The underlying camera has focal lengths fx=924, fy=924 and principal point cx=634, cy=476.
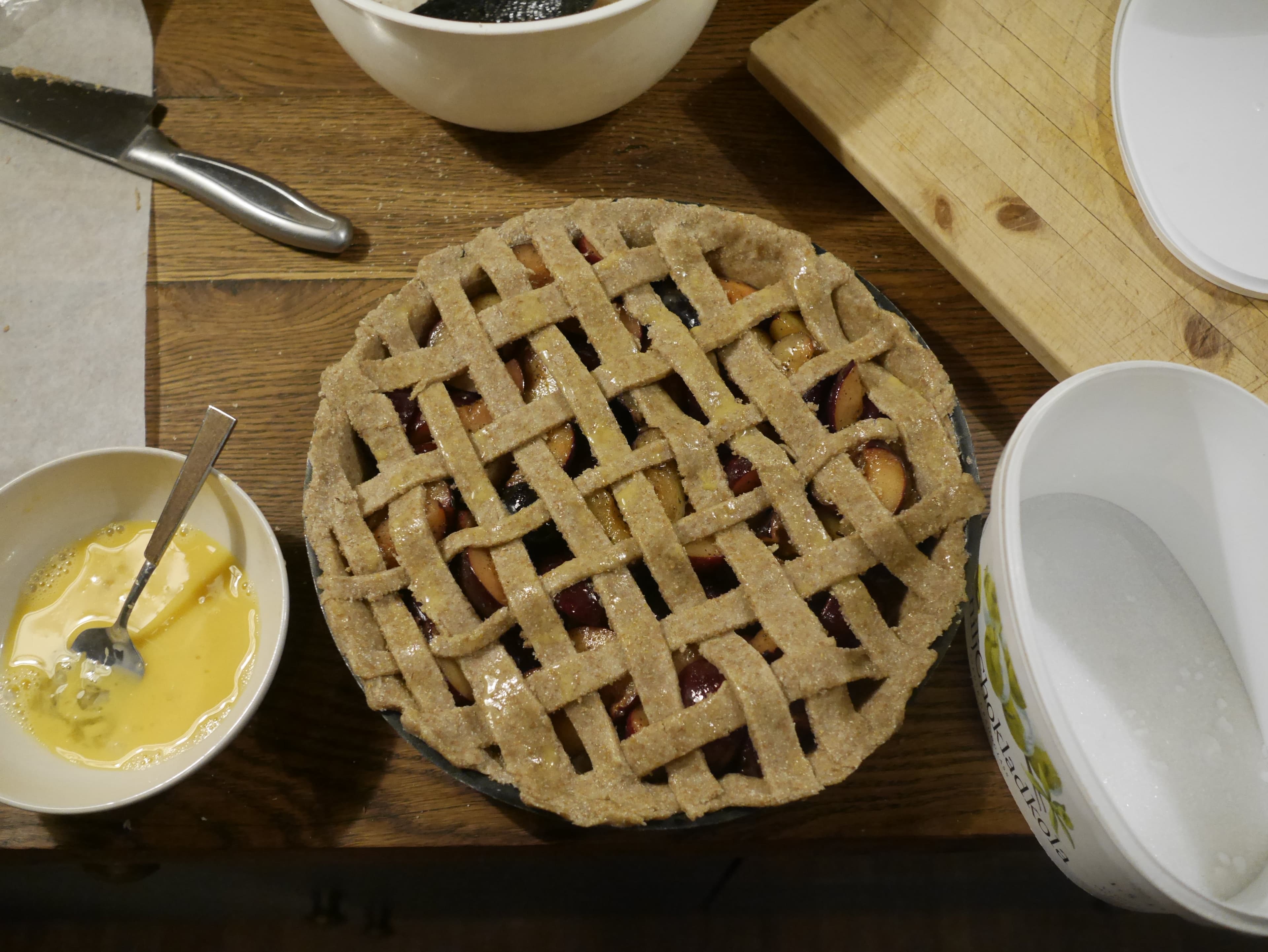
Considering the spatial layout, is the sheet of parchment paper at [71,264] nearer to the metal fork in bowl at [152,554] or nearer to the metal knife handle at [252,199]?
the metal knife handle at [252,199]

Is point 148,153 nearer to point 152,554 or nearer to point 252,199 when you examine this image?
point 252,199

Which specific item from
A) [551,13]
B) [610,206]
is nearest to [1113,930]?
[610,206]

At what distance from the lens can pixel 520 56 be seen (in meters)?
0.96

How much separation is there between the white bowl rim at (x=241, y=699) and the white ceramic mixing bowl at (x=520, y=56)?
0.48 m

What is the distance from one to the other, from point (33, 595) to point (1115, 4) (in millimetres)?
1462

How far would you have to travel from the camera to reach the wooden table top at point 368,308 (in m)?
1.00

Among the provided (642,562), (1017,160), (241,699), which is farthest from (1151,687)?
(241,699)

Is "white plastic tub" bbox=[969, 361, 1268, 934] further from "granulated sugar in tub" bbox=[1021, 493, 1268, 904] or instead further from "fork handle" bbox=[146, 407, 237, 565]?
"fork handle" bbox=[146, 407, 237, 565]

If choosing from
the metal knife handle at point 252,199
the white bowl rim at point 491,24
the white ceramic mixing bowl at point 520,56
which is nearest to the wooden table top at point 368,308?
the metal knife handle at point 252,199

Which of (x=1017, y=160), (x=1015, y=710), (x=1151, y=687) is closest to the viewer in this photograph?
(x=1015, y=710)

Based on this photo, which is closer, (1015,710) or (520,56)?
(1015,710)

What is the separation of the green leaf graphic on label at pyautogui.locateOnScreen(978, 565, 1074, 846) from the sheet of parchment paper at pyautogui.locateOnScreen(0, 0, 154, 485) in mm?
965

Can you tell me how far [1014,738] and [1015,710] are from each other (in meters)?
0.04

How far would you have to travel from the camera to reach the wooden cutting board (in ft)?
3.50
